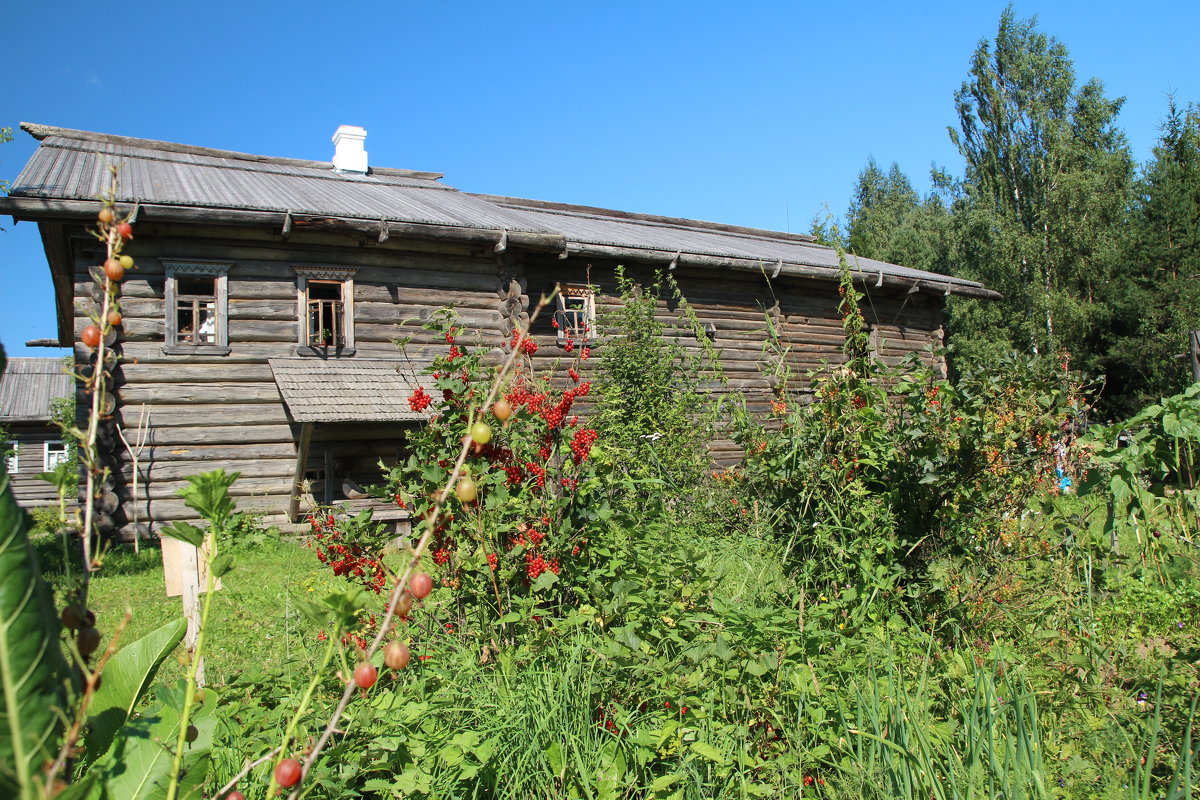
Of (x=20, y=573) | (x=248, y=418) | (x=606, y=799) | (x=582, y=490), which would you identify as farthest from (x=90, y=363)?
(x=20, y=573)

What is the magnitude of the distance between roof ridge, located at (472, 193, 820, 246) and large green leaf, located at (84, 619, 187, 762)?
577 inches

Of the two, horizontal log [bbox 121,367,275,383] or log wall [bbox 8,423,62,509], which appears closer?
horizontal log [bbox 121,367,275,383]

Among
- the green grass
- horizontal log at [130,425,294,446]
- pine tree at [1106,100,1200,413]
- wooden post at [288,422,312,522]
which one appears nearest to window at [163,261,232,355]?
horizontal log at [130,425,294,446]

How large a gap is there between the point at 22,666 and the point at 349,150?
48.1 feet

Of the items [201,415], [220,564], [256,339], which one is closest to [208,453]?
[201,415]

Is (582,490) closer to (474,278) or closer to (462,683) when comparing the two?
(462,683)

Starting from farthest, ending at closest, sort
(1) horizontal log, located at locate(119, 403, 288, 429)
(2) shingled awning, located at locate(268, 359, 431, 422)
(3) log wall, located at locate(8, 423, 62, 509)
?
(3) log wall, located at locate(8, 423, 62, 509) → (1) horizontal log, located at locate(119, 403, 288, 429) → (2) shingled awning, located at locate(268, 359, 431, 422)

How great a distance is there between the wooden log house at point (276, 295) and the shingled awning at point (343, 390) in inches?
1.0

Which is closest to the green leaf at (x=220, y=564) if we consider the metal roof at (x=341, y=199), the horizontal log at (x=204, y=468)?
the metal roof at (x=341, y=199)

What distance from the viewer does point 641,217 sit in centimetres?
1702

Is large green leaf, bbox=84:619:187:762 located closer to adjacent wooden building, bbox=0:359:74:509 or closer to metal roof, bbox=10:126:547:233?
metal roof, bbox=10:126:547:233

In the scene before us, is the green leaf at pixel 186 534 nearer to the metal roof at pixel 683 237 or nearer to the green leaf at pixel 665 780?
the green leaf at pixel 665 780

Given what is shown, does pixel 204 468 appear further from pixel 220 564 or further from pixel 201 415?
pixel 220 564

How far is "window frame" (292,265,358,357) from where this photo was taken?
9.37 meters
